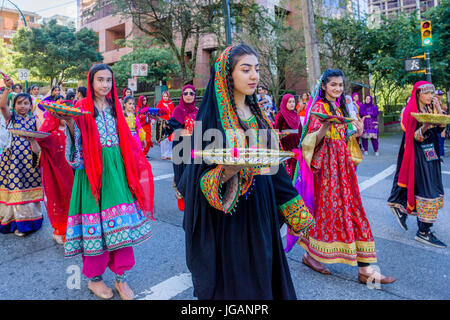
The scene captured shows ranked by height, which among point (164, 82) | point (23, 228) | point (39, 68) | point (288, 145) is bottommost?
point (23, 228)

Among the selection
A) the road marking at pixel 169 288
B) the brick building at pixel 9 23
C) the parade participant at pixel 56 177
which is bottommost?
the road marking at pixel 169 288

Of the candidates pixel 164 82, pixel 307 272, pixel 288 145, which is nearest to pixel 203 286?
pixel 307 272

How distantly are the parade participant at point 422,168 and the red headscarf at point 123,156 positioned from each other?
128 inches

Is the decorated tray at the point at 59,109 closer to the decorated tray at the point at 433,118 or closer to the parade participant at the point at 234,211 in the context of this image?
the parade participant at the point at 234,211

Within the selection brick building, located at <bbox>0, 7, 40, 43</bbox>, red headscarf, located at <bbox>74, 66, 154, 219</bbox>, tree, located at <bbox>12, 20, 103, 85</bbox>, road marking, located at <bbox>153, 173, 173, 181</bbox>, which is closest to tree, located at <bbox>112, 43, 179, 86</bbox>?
tree, located at <bbox>12, 20, 103, 85</bbox>

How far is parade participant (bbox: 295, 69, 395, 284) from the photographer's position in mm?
3250

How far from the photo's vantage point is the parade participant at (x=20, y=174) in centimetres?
471

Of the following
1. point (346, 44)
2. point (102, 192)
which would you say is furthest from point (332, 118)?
point (346, 44)

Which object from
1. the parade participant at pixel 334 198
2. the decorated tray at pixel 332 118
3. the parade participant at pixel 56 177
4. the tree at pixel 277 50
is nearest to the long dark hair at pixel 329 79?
the parade participant at pixel 334 198

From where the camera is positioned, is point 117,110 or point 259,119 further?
point 117,110

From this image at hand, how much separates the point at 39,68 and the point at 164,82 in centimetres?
917
